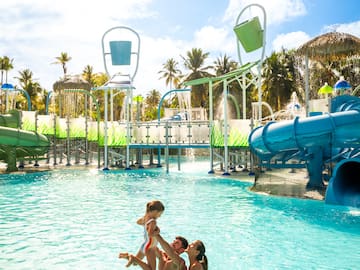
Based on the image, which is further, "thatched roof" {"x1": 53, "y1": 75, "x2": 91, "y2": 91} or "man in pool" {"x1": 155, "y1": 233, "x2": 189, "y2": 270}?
"thatched roof" {"x1": 53, "y1": 75, "x2": 91, "y2": 91}

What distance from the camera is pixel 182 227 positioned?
23.0 feet

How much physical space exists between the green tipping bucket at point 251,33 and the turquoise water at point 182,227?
5.44 metres

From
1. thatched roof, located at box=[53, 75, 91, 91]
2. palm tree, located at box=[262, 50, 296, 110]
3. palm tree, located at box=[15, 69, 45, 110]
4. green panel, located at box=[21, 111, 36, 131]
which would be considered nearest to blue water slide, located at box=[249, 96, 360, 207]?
green panel, located at box=[21, 111, 36, 131]

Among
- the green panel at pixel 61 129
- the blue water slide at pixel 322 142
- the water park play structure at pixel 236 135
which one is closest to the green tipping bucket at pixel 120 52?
the water park play structure at pixel 236 135

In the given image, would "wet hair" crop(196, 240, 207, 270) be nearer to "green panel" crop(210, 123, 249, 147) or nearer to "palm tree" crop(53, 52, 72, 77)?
"green panel" crop(210, 123, 249, 147)

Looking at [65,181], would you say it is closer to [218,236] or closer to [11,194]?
[11,194]

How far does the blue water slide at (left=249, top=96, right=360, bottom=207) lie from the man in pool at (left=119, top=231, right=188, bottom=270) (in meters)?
6.07

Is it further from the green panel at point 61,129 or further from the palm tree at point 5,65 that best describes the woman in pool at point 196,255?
the palm tree at point 5,65

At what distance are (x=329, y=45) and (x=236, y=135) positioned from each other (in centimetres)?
641

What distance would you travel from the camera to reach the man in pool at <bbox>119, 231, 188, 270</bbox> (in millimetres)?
3473

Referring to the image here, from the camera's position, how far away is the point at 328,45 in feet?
59.1

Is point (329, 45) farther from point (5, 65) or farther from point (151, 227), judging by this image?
point (5, 65)

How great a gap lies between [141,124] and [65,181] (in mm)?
5373

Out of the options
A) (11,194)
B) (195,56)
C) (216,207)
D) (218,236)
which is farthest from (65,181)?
(195,56)
